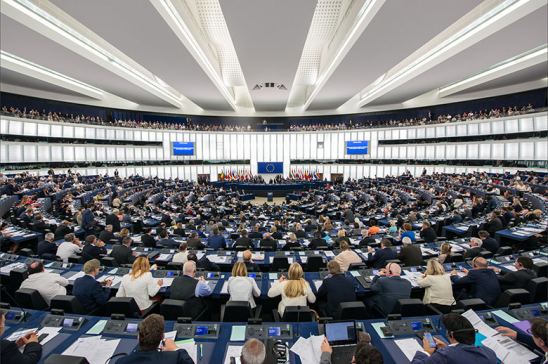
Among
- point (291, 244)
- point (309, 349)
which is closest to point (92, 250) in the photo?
point (291, 244)

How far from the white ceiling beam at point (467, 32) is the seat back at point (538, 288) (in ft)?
42.0

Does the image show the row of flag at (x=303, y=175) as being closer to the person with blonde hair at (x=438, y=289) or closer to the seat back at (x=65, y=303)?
the person with blonde hair at (x=438, y=289)

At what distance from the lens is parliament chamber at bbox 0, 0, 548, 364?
347 centimetres

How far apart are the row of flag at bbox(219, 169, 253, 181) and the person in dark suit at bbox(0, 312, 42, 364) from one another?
1251 inches

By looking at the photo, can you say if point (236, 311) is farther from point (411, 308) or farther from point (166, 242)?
point (166, 242)

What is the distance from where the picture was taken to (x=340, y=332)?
3244 mm

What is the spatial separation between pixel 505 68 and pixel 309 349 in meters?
26.4

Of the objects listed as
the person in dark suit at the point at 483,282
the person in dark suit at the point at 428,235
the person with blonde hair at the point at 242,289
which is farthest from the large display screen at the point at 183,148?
the person in dark suit at the point at 483,282

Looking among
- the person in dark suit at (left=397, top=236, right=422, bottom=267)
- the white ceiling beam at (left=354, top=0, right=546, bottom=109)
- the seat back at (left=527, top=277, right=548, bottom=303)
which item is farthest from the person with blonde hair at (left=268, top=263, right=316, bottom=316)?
the white ceiling beam at (left=354, top=0, right=546, bottom=109)

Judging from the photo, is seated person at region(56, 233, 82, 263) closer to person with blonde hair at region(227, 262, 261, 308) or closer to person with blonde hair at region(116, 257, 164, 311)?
person with blonde hair at region(116, 257, 164, 311)

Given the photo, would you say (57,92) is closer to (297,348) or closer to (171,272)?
(171,272)

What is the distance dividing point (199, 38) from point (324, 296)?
17.1 metres

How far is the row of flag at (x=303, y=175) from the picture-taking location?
34188mm

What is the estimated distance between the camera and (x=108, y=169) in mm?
29969
